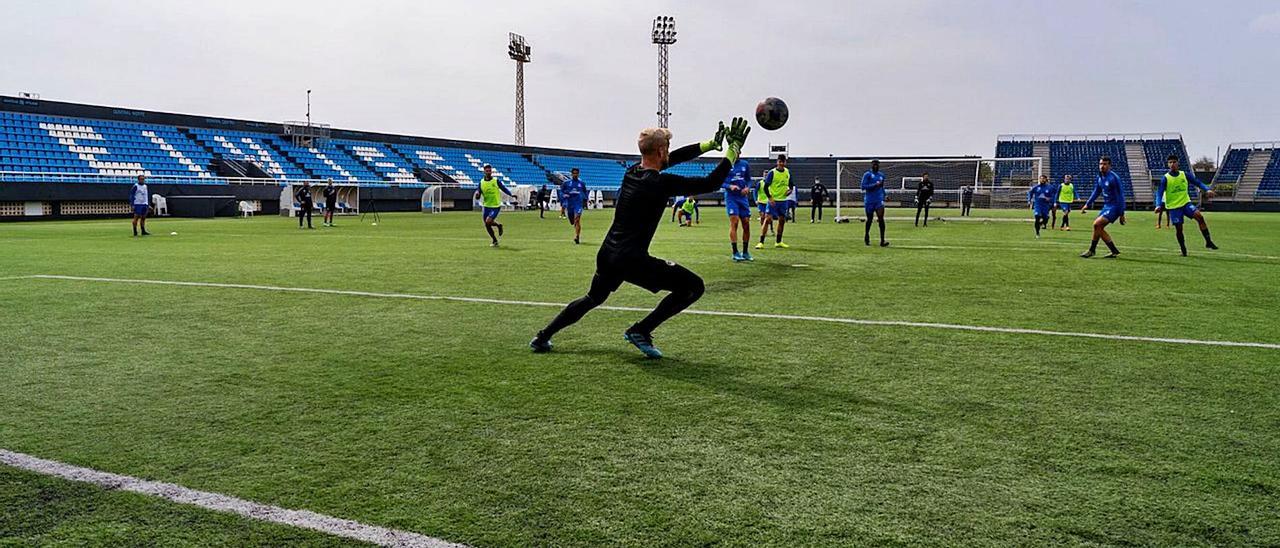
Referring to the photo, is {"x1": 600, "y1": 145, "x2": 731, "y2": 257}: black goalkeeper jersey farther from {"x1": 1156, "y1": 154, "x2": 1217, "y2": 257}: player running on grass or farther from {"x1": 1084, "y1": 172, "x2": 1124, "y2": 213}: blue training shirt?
{"x1": 1156, "y1": 154, "x2": 1217, "y2": 257}: player running on grass

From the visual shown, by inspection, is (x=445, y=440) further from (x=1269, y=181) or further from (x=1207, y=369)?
(x=1269, y=181)

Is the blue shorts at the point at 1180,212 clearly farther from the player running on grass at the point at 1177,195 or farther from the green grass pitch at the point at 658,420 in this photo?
the green grass pitch at the point at 658,420

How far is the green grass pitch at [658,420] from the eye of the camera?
3.46 m

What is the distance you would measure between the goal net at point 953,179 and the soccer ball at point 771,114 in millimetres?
34178

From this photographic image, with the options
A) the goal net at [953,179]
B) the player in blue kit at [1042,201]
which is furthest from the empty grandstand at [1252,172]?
the player in blue kit at [1042,201]

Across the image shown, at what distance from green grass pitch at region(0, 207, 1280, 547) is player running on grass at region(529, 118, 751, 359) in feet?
1.16

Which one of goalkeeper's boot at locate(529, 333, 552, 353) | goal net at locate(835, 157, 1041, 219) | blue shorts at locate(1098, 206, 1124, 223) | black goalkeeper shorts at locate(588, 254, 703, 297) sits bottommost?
goalkeeper's boot at locate(529, 333, 552, 353)

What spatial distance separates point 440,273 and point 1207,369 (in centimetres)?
1019

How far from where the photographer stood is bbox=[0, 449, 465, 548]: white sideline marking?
327cm

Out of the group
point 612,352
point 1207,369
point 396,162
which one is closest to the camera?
point 1207,369

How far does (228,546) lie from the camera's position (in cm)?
321

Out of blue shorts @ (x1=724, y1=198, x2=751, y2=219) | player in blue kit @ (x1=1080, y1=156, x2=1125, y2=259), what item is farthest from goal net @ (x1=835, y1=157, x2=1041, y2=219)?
blue shorts @ (x1=724, y1=198, x2=751, y2=219)

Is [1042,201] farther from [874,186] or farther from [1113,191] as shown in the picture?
[1113,191]

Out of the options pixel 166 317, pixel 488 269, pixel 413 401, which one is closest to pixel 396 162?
pixel 488 269
